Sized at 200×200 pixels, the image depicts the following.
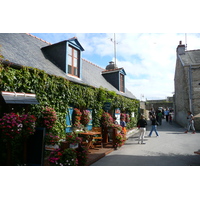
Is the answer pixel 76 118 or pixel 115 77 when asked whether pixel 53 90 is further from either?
pixel 115 77

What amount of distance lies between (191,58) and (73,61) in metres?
11.6

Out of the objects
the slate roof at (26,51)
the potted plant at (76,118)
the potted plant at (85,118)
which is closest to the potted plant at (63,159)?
the potted plant at (76,118)

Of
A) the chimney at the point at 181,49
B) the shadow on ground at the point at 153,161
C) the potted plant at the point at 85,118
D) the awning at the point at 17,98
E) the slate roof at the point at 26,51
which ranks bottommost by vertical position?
the shadow on ground at the point at 153,161

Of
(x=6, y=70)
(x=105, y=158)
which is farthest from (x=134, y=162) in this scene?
(x=6, y=70)

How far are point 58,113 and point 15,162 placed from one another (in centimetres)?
201

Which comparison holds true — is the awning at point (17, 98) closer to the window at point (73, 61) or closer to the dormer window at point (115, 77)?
the window at point (73, 61)

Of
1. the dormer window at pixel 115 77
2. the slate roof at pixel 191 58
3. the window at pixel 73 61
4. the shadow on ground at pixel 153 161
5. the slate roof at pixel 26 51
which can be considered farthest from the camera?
the slate roof at pixel 191 58

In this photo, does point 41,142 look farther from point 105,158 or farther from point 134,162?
point 134,162

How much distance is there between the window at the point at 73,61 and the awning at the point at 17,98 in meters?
3.47

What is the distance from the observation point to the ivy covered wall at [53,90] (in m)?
4.25

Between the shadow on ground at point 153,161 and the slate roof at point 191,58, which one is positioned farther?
the slate roof at point 191,58

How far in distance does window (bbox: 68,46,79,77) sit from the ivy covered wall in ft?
3.34

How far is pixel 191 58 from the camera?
14.5 metres

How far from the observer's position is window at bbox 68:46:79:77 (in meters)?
7.77
